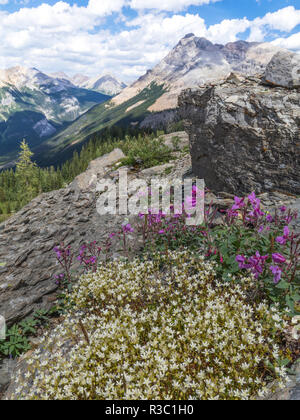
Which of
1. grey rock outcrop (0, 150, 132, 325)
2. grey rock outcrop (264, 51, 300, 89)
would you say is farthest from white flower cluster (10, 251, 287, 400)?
grey rock outcrop (264, 51, 300, 89)

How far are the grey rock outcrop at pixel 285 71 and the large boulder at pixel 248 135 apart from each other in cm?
28

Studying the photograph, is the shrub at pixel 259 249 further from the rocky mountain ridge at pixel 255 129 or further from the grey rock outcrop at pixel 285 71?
the grey rock outcrop at pixel 285 71

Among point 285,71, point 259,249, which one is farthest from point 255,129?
point 259,249

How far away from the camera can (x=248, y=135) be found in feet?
30.9

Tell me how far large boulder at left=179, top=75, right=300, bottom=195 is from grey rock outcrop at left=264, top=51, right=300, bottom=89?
277mm

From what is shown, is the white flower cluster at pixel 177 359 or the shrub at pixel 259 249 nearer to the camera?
the white flower cluster at pixel 177 359

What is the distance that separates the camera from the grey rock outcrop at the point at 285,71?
9.04 m

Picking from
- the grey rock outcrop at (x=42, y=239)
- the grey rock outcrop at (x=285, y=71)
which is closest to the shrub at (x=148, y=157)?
the grey rock outcrop at (x=42, y=239)

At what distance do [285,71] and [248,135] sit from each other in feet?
9.22

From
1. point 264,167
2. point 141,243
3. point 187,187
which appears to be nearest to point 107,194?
point 187,187

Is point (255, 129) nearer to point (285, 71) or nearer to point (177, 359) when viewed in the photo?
point (285, 71)

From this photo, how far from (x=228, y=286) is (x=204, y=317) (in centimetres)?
111

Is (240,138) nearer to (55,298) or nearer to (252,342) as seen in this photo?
(252,342)
